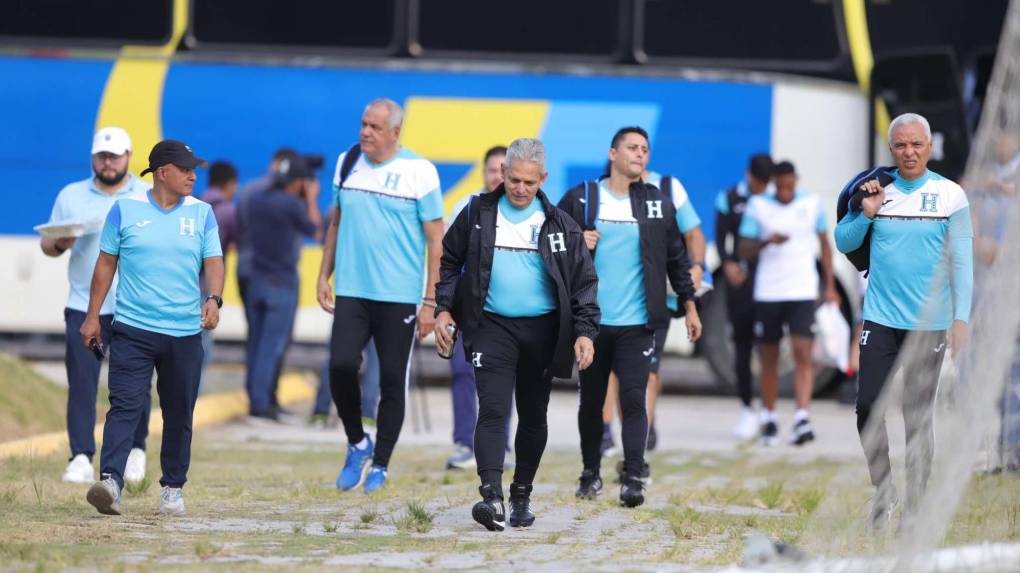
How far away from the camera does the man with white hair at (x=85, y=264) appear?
9266mm

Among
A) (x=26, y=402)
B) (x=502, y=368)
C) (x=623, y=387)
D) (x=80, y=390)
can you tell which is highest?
(x=502, y=368)

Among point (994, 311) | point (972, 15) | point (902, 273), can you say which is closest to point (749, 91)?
point (972, 15)

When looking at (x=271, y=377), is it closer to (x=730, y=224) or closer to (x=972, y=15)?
(x=730, y=224)

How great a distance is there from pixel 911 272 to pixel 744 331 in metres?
5.73

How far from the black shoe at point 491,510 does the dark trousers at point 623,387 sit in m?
1.24

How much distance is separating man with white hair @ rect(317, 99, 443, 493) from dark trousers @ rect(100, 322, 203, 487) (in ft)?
4.16

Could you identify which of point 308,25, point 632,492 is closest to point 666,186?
point 632,492

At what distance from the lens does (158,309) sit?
26.1 feet

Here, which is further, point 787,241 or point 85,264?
point 787,241

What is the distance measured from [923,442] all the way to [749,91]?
8840 mm

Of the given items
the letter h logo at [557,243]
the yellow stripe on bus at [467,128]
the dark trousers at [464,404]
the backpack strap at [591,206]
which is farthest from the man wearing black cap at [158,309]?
the yellow stripe on bus at [467,128]

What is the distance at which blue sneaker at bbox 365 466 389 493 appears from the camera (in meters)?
A: 9.24

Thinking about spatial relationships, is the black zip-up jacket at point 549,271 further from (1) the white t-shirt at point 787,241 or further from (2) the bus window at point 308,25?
(2) the bus window at point 308,25

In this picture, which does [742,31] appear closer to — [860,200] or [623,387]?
[623,387]
